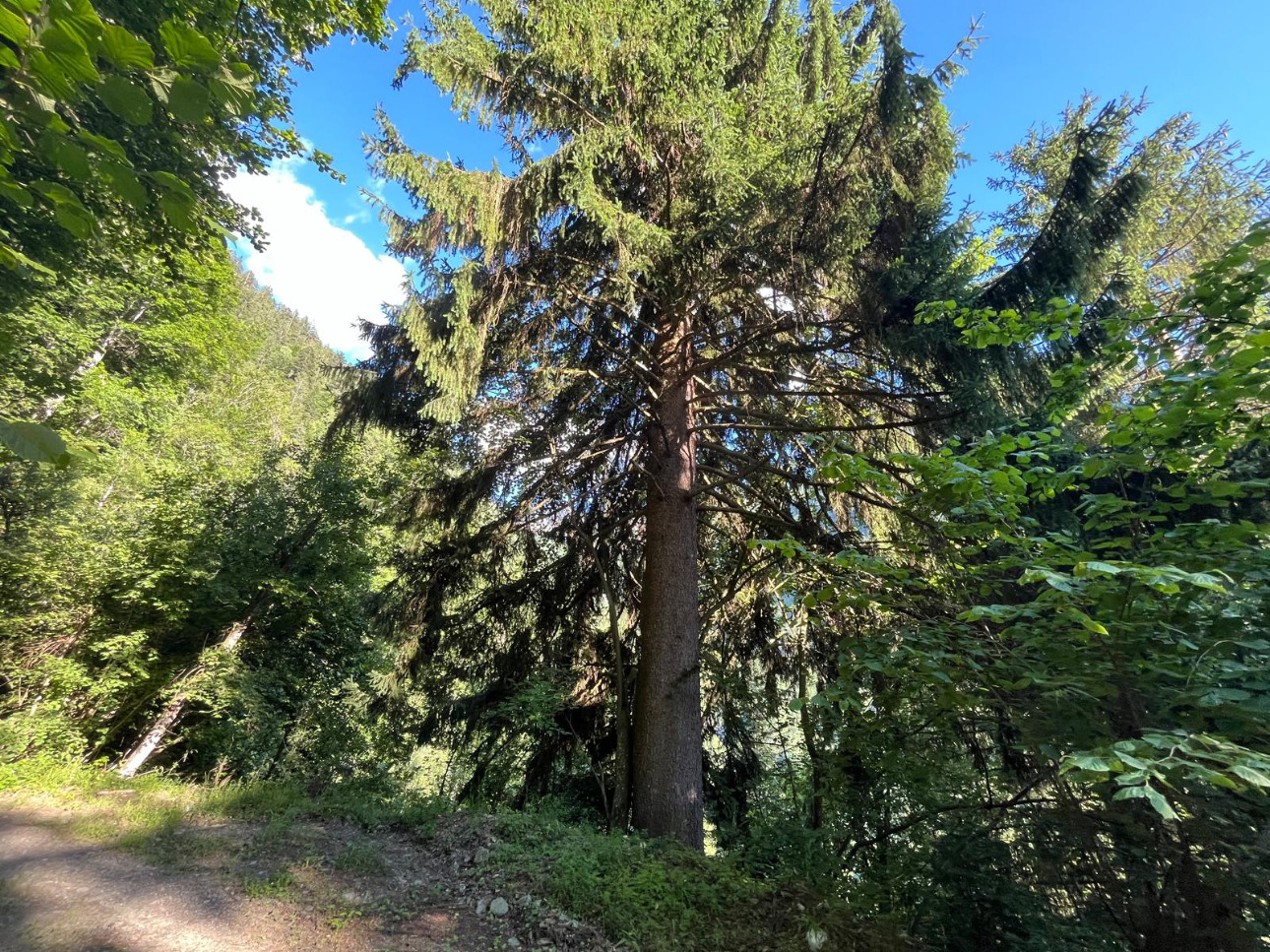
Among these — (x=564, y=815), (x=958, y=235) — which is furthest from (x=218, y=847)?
(x=958, y=235)

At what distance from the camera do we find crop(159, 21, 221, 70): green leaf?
0.80m

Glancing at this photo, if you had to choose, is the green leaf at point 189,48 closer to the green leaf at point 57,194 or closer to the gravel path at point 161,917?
the green leaf at point 57,194

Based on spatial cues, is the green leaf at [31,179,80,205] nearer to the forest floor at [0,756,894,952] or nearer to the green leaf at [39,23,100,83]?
the green leaf at [39,23,100,83]

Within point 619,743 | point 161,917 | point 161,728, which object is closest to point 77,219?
point 161,917

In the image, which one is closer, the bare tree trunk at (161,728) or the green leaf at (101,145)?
the green leaf at (101,145)

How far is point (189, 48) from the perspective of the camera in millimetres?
820

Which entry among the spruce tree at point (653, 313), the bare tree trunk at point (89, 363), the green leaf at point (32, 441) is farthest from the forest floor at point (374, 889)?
the bare tree trunk at point (89, 363)

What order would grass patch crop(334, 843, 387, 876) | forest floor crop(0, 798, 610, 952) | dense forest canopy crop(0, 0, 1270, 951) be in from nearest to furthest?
dense forest canopy crop(0, 0, 1270, 951), forest floor crop(0, 798, 610, 952), grass patch crop(334, 843, 387, 876)

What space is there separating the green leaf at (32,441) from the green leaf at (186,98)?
52cm

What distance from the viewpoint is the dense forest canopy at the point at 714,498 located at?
248 centimetres

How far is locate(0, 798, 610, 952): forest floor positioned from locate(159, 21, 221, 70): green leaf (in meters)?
4.10

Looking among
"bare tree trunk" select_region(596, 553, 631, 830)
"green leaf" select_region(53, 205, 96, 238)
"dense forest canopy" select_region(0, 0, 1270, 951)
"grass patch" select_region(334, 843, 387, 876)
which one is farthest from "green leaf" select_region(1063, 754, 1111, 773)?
"grass patch" select_region(334, 843, 387, 876)

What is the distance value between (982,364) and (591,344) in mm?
4249

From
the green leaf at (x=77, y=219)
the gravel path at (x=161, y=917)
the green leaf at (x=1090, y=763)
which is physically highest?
the green leaf at (x=77, y=219)
